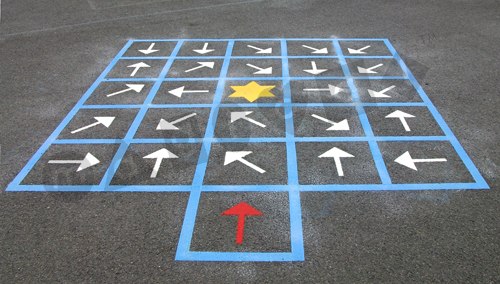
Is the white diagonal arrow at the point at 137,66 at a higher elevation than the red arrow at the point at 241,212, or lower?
higher

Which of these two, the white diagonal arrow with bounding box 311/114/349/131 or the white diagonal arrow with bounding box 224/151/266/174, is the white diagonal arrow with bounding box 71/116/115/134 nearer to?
the white diagonal arrow with bounding box 224/151/266/174

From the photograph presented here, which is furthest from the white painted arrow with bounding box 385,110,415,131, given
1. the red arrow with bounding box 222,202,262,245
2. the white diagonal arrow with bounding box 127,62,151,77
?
the white diagonal arrow with bounding box 127,62,151,77

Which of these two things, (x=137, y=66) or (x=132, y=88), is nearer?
(x=132, y=88)

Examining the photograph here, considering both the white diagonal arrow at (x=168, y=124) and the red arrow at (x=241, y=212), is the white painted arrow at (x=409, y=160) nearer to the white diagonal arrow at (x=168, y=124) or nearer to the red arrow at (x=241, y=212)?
the red arrow at (x=241, y=212)

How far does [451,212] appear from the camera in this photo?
206 inches

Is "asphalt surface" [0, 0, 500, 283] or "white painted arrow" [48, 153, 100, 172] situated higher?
"white painted arrow" [48, 153, 100, 172]

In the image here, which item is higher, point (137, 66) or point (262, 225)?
point (137, 66)

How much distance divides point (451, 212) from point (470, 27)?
688 centimetres

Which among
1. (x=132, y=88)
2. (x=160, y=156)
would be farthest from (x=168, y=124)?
(x=132, y=88)

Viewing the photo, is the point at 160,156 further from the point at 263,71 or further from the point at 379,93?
the point at 379,93

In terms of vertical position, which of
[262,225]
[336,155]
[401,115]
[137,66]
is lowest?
[262,225]

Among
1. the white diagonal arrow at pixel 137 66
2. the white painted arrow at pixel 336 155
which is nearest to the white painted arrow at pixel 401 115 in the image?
the white painted arrow at pixel 336 155

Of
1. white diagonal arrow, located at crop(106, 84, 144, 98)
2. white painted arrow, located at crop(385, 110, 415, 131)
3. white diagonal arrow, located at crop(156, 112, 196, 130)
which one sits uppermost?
white diagonal arrow, located at crop(106, 84, 144, 98)

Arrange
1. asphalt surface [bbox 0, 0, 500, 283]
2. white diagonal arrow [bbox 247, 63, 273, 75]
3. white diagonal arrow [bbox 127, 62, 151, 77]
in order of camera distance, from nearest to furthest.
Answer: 1. asphalt surface [bbox 0, 0, 500, 283]
2. white diagonal arrow [bbox 247, 63, 273, 75]
3. white diagonal arrow [bbox 127, 62, 151, 77]
